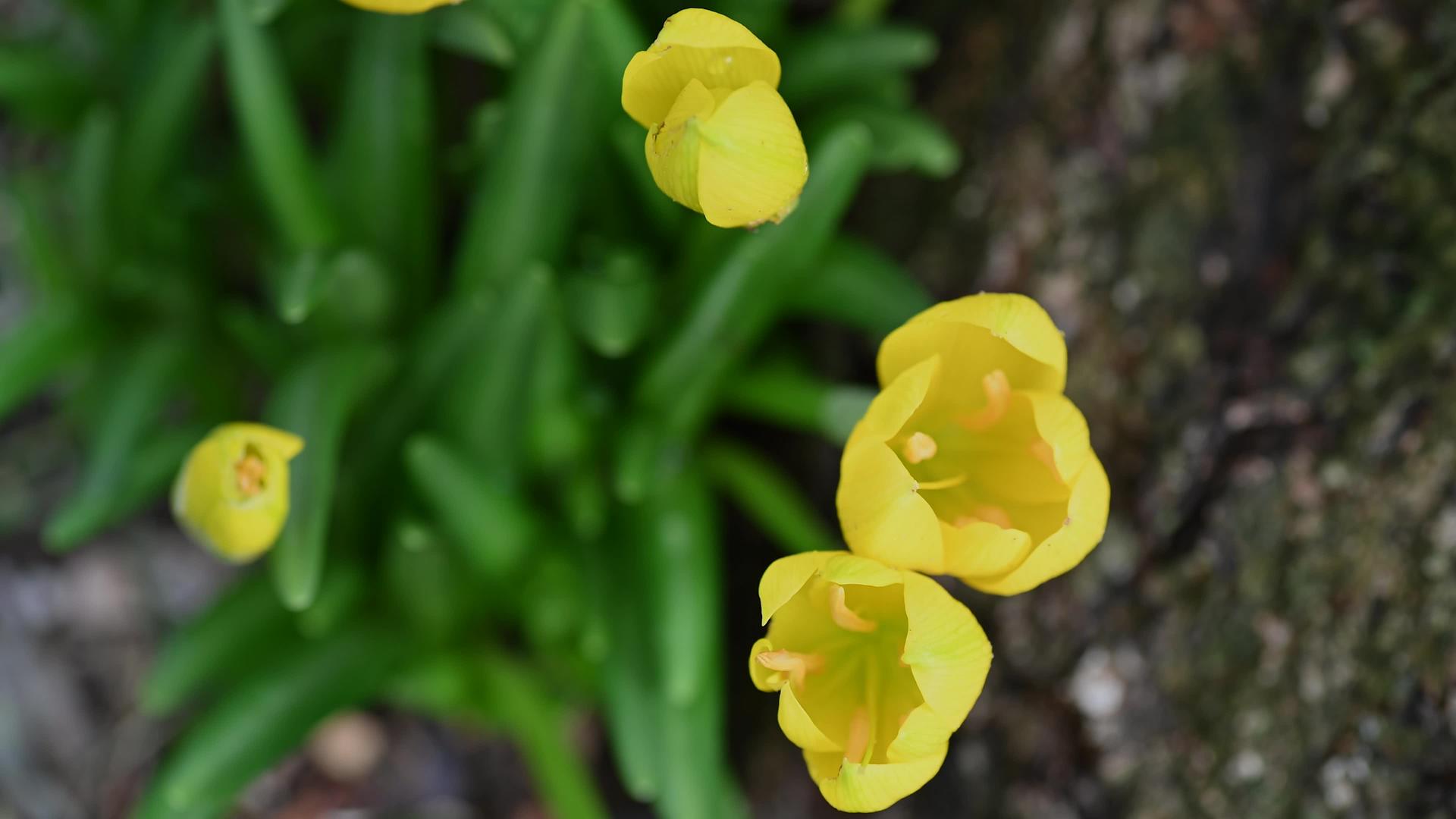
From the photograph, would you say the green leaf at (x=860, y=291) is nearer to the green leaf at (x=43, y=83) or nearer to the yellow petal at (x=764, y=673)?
the yellow petal at (x=764, y=673)

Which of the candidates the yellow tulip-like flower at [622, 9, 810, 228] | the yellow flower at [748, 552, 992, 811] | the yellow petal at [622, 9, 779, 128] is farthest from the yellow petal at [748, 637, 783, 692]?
the yellow petal at [622, 9, 779, 128]

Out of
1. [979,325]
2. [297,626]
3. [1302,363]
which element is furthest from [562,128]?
[1302,363]

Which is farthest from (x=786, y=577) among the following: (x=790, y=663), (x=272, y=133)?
(x=272, y=133)

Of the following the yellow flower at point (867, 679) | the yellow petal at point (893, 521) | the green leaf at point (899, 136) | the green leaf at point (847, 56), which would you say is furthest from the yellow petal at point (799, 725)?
the green leaf at point (847, 56)

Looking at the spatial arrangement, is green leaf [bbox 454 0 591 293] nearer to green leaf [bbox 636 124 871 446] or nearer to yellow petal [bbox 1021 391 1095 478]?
green leaf [bbox 636 124 871 446]

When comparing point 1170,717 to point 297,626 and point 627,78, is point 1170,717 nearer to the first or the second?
point 627,78

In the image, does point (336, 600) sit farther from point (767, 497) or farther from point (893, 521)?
point (893, 521)
